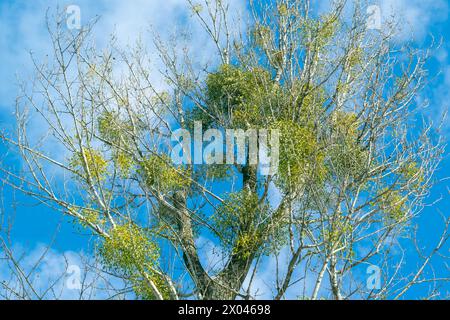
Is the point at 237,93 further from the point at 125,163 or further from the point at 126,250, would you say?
the point at 126,250

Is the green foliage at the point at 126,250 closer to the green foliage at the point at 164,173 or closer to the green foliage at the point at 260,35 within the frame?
the green foliage at the point at 164,173

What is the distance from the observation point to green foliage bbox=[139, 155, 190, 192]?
30.8 feet

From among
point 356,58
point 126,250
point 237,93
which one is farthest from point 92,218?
point 356,58

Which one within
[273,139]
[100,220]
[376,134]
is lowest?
[100,220]

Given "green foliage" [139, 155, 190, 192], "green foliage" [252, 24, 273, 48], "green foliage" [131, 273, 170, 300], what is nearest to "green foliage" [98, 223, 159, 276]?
"green foliage" [131, 273, 170, 300]

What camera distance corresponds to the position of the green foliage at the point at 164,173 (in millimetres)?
9383

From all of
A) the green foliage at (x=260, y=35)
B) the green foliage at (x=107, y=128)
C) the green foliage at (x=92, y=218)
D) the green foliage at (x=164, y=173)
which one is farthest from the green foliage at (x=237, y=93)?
the green foliage at (x=92, y=218)

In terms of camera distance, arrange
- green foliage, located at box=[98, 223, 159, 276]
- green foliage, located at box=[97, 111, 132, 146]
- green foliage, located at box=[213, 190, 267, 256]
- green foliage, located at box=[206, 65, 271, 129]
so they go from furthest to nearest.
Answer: green foliage, located at box=[206, 65, 271, 129]
green foliage, located at box=[97, 111, 132, 146]
green foliage, located at box=[213, 190, 267, 256]
green foliage, located at box=[98, 223, 159, 276]

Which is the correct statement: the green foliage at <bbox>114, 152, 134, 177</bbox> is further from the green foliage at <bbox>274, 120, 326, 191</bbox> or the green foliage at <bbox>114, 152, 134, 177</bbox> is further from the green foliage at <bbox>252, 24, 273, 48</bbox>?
the green foliage at <bbox>252, 24, 273, 48</bbox>

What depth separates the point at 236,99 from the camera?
11.1m

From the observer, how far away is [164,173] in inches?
378
